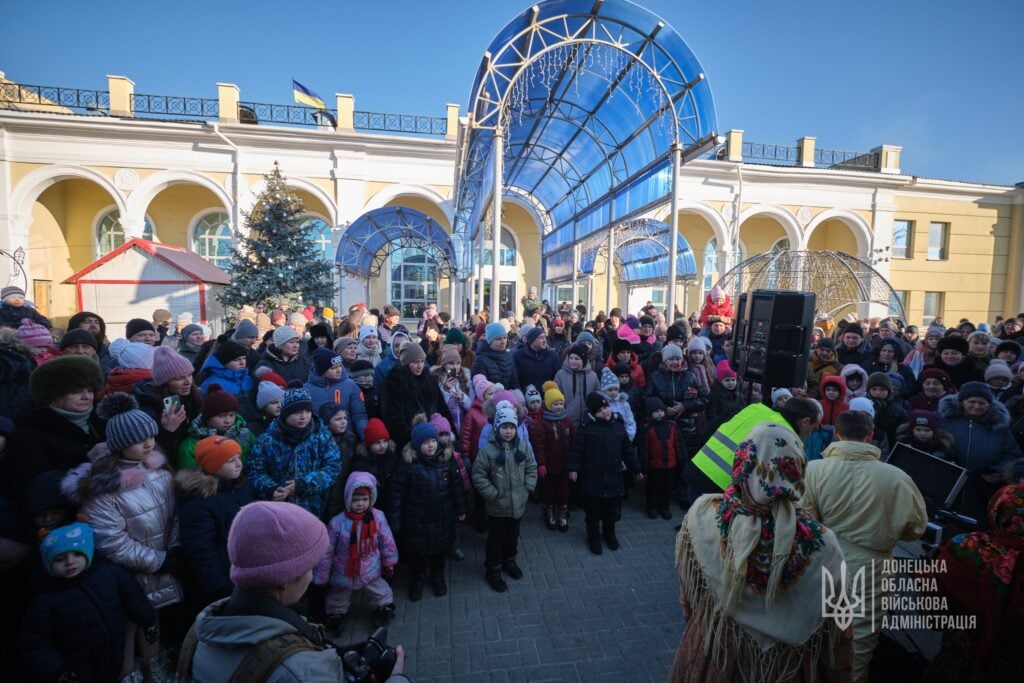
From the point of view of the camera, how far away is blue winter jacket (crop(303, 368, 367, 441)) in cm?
414

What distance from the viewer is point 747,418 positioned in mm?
2920

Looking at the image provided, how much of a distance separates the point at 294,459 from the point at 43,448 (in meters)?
1.28

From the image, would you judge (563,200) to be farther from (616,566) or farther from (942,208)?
(942,208)

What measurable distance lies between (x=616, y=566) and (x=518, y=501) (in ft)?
3.62

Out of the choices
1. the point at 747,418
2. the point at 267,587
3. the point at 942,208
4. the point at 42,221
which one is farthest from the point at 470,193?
the point at 942,208

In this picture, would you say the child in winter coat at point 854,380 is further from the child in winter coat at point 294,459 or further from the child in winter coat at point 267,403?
the child in winter coat at point 267,403

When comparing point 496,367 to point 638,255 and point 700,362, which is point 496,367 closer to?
point 700,362

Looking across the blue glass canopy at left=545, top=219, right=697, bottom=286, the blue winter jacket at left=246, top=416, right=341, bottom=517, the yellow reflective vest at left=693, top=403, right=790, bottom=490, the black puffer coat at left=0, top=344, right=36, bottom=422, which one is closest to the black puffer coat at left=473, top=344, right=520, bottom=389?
the blue winter jacket at left=246, top=416, right=341, bottom=517

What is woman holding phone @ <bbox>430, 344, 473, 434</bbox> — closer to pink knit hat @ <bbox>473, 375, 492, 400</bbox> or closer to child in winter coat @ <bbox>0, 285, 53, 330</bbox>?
pink knit hat @ <bbox>473, 375, 492, 400</bbox>

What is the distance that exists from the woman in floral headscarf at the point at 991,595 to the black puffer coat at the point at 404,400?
362cm

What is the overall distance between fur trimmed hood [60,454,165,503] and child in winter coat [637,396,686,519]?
4437mm

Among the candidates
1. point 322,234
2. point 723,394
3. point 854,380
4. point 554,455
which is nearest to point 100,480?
point 554,455

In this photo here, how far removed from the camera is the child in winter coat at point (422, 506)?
12.2ft

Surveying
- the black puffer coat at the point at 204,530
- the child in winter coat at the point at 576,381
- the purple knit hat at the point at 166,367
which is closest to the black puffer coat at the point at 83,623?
the black puffer coat at the point at 204,530
